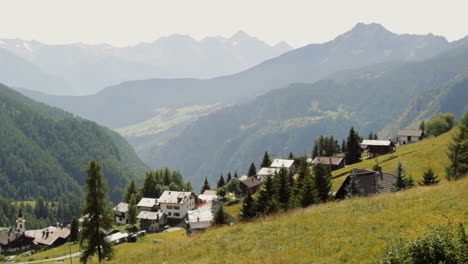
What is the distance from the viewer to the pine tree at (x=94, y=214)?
3959cm

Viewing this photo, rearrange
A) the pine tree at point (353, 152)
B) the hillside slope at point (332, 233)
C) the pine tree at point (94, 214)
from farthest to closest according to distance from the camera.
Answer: the pine tree at point (353, 152), the pine tree at point (94, 214), the hillside slope at point (332, 233)

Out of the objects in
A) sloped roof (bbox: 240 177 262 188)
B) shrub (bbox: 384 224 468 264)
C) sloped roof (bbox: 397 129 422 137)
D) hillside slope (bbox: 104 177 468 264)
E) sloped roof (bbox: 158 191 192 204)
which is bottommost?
sloped roof (bbox: 158 191 192 204)

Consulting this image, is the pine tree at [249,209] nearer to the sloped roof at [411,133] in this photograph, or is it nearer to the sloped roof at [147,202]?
the sloped roof at [147,202]

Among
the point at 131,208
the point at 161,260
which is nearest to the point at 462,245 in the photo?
the point at 161,260

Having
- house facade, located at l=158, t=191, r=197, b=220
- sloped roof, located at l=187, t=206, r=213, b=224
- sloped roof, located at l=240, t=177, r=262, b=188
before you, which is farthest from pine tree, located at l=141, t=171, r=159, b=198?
sloped roof, located at l=187, t=206, r=213, b=224

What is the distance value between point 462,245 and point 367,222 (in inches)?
373

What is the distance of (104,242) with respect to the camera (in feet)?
132

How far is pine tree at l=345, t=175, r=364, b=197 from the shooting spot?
43119 millimetres

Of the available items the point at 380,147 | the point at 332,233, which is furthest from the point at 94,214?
the point at 380,147

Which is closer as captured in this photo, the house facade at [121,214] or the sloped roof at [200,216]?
the sloped roof at [200,216]

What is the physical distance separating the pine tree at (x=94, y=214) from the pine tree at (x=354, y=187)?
2831 cm

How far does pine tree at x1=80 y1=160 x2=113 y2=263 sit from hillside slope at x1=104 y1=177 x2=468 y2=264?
650 inches

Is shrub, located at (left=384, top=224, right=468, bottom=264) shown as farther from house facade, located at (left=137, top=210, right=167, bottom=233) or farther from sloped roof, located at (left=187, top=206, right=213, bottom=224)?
house facade, located at (left=137, top=210, right=167, bottom=233)

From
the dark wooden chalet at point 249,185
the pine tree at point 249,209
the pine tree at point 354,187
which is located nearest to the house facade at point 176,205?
the dark wooden chalet at point 249,185
